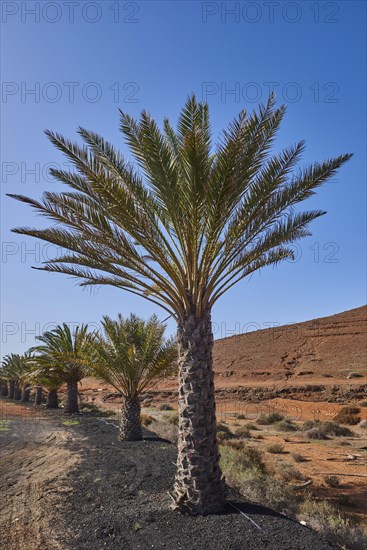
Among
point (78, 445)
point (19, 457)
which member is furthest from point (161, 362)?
point (19, 457)

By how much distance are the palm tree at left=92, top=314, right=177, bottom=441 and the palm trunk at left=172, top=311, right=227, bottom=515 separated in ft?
23.9

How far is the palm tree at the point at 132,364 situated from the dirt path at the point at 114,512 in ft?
5.67

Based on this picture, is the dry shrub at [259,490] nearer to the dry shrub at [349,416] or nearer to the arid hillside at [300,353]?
the dry shrub at [349,416]

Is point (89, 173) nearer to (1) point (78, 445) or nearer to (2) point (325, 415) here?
(1) point (78, 445)

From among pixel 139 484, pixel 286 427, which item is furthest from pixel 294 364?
pixel 139 484

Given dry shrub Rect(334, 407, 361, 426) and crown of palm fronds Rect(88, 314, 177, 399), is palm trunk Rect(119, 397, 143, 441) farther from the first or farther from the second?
dry shrub Rect(334, 407, 361, 426)

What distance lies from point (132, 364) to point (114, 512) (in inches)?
303

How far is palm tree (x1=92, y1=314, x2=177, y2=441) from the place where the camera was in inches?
576

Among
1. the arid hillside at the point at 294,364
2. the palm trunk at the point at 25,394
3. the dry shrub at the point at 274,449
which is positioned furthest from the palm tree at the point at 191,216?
the palm trunk at the point at 25,394

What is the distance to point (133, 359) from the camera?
14.9 m

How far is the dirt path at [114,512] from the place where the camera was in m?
5.91

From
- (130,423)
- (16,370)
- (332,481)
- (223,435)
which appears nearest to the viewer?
(332,481)

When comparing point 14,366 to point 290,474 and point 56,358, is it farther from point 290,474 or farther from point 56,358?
point 290,474

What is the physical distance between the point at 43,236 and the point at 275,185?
4.44 m
